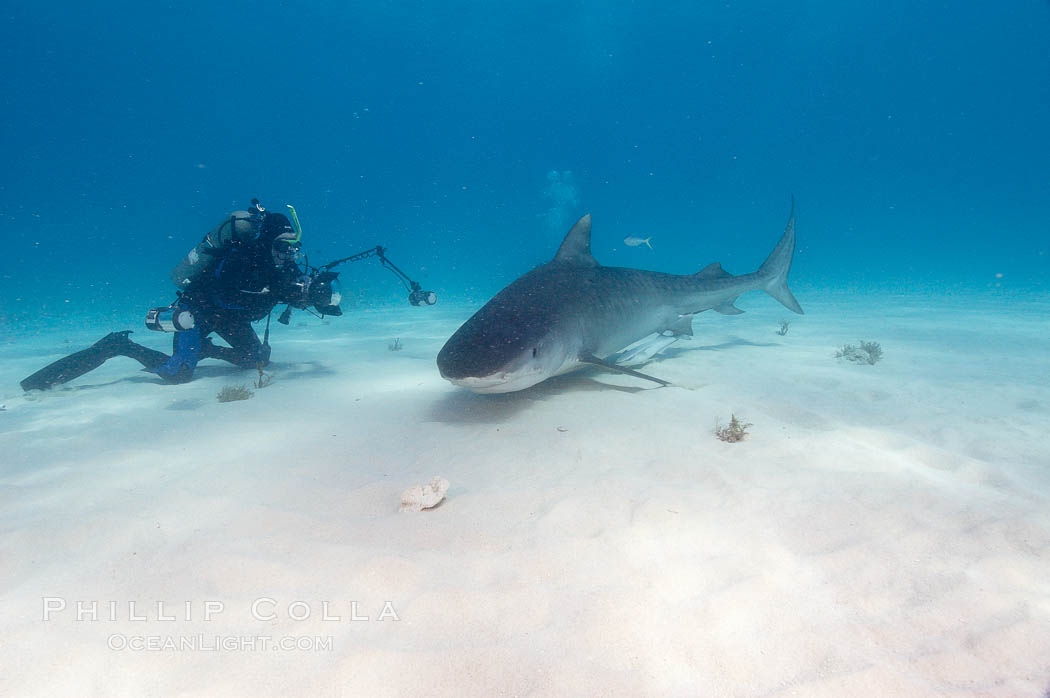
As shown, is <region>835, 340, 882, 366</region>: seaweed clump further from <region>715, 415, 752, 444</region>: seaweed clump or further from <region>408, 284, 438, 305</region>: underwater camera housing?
<region>408, 284, 438, 305</region>: underwater camera housing

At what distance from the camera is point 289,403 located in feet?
18.2

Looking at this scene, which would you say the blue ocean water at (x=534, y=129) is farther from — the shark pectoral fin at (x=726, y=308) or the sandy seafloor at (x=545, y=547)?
the sandy seafloor at (x=545, y=547)

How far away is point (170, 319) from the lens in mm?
6117

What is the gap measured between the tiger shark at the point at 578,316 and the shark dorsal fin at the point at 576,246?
2 cm

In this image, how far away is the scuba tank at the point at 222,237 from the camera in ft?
21.5

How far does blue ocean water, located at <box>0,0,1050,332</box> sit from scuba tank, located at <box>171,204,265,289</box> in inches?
2059

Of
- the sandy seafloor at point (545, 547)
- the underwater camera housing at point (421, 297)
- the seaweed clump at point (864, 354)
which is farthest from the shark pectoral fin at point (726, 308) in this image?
the underwater camera housing at point (421, 297)

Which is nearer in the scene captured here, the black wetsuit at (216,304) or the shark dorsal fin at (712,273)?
the black wetsuit at (216,304)

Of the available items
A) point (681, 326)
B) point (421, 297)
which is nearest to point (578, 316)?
point (421, 297)

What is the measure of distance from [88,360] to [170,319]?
2.28m

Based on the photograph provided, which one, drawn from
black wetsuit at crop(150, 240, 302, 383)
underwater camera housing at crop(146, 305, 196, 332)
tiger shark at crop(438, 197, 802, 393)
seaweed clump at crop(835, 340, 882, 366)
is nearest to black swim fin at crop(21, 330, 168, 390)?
black wetsuit at crop(150, 240, 302, 383)

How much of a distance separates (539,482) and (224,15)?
10454cm

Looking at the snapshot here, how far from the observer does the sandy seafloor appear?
1.68 m

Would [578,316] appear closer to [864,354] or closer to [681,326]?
[681,326]
